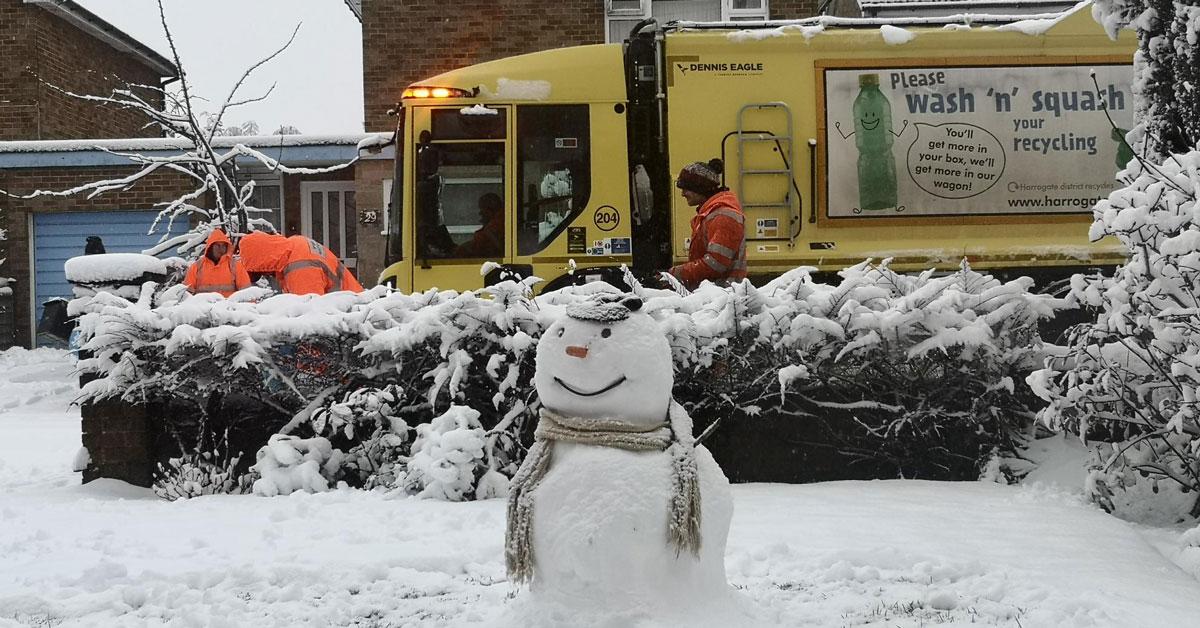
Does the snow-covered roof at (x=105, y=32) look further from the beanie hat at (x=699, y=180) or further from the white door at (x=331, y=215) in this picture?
the beanie hat at (x=699, y=180)

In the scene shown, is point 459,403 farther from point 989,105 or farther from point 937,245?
point 989,105

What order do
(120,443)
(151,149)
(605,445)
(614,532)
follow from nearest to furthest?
(614,532) < (605,445) < (120,443) < (151,149)

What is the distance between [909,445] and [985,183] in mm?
3831

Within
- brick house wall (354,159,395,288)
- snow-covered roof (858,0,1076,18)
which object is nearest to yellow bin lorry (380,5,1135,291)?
snow-covered roof (858,0,1076,18)

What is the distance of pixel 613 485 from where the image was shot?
325cm

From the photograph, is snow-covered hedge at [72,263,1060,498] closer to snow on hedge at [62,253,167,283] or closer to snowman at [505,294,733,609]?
snow on hedge at [62,253,167,283]

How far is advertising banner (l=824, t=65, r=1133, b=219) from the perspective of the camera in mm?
8680

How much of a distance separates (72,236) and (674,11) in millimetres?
10537

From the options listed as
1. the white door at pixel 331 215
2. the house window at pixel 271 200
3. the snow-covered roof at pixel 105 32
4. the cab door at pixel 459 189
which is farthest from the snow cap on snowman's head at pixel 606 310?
the snow-covered roof at pixel 105 32

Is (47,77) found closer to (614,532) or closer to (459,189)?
(459,189)

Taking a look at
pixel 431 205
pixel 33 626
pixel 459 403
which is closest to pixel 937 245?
pixel 431 205

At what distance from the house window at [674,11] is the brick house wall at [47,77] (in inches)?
375

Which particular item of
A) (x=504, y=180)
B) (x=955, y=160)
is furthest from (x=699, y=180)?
(x=955, y=160)

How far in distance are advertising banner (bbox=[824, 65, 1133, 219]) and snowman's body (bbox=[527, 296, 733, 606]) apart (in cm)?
563
